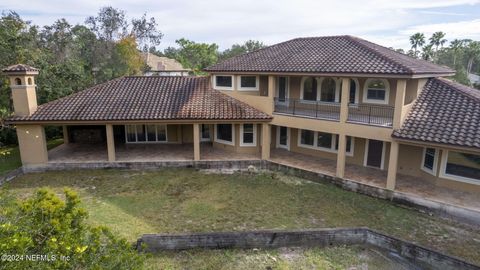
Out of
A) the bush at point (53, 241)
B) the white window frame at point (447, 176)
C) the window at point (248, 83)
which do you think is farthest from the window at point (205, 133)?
the bush at point (53, 241)

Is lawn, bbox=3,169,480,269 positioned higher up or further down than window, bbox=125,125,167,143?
further down

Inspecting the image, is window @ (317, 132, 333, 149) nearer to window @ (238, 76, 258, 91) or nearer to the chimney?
window @ (238, 76, 258, 91)

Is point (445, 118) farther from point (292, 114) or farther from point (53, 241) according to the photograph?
point (53, 241)

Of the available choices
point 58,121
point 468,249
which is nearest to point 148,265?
point 468,249

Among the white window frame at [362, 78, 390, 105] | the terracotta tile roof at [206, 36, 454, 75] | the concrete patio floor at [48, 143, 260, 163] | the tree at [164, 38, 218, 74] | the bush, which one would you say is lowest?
the concrete patio floor at [48, 143, 260, 163]

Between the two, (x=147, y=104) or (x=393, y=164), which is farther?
(x=147, y=104)

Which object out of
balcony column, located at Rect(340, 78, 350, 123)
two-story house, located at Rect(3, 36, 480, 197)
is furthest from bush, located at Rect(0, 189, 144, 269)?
balcony column, located at Rect(340, 78, 350, 123)

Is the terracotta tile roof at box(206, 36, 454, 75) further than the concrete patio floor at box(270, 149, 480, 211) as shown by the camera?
Yes

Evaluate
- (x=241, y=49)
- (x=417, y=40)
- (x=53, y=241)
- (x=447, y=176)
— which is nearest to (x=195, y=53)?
(x=241, y=49)
